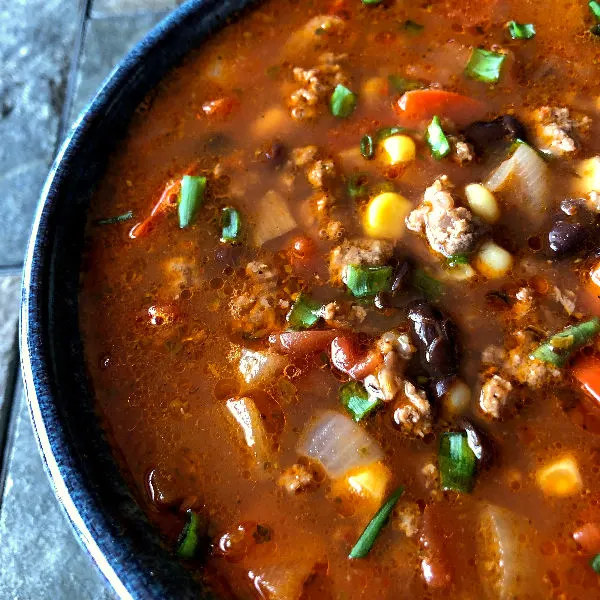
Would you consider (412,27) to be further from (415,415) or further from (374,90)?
(415,415)

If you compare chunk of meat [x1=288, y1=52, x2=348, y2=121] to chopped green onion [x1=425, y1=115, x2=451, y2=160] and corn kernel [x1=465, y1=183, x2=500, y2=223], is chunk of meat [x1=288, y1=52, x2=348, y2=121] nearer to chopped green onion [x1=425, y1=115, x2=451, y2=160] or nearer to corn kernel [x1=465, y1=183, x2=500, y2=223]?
chopped green onion [x1=425, y1=115, x2=451, y2=160]

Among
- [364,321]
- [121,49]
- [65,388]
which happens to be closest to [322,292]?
[364,321]

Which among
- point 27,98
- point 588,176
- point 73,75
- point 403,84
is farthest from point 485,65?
point 27,98

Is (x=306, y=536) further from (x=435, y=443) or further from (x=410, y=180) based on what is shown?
(x=410, y=180)

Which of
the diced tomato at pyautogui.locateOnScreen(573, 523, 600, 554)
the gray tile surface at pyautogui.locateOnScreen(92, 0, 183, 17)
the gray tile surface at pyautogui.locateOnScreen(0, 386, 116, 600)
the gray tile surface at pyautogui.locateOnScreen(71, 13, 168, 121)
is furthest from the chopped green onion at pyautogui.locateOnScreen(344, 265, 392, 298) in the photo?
the gray tile surface at pyautogui.locateOnScreen(92, 0, 183, 17)

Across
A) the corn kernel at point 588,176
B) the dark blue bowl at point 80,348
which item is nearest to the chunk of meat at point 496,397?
the corn kernel at point 588,176
